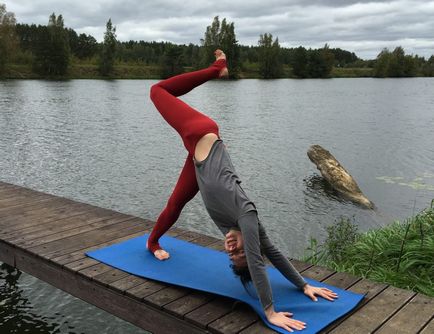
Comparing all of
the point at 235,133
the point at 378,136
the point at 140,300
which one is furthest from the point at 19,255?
→ the point at 378,136

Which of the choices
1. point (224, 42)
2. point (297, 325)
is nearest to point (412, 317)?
point (297, 325)

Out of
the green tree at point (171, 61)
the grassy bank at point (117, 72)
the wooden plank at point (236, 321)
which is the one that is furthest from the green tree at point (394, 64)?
the wooden plank at point (236, 321)

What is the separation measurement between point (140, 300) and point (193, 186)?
3.93ft

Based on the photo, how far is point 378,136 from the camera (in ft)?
73.6

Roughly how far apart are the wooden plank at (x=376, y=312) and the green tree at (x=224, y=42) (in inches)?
3431

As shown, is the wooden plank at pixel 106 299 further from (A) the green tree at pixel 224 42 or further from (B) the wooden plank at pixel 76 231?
(A) the green tree at pixel 224 42

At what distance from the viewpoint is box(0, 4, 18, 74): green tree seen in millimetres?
65875

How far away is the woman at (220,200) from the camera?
331 centimetres

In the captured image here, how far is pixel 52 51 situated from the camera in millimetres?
74000

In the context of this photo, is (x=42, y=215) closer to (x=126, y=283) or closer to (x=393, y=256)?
(x=126, y=283)

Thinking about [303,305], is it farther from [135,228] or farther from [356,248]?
[356,248]

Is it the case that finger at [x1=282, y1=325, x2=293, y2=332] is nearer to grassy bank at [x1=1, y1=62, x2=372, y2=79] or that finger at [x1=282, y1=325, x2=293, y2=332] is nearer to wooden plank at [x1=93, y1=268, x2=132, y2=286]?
wooden plank at [x1=93, y1=268, x2=132, y2=286]

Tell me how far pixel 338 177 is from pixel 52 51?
71.1 metres

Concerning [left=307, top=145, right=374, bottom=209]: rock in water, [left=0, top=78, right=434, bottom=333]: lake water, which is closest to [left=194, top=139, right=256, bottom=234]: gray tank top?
[left=0, top=78, right=434, bottom=333]: lake water
